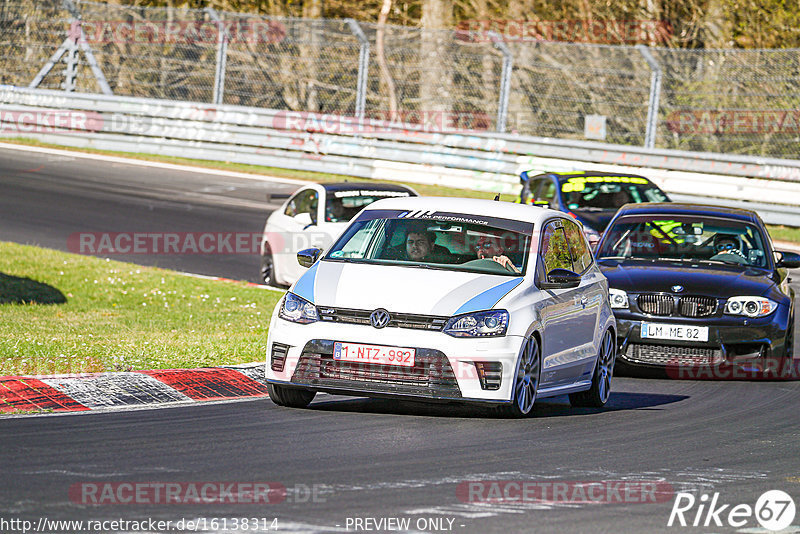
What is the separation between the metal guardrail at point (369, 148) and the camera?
25203mm

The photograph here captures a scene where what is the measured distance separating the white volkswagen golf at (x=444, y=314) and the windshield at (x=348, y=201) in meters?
7.22

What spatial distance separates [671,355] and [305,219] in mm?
6761

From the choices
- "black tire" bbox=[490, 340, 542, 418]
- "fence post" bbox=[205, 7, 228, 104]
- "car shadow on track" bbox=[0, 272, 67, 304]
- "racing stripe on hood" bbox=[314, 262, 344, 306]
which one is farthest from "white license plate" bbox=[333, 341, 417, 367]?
"fence post" bbox=[205, 7, 228, 104]

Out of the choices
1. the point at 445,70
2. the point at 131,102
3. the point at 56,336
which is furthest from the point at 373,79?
the point at 56,336

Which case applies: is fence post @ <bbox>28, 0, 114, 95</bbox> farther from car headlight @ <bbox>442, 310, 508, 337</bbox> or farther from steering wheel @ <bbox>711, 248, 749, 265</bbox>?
car headlight @ <bbox>442, 310, 508, 337</bbox>

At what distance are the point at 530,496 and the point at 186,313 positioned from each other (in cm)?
899

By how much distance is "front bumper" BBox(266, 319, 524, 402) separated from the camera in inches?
352

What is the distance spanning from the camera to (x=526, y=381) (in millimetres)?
9398

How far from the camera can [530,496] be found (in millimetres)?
6891

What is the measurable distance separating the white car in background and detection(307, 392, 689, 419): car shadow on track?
6.97 m

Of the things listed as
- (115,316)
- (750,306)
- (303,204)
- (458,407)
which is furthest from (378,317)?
(303,204)

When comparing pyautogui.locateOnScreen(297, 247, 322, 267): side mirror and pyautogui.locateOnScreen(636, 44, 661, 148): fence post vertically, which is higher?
pyautogui.locateOnScreen(636, 44, 661, 148): fence post

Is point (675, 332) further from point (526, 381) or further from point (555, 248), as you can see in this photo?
point (526, 381)

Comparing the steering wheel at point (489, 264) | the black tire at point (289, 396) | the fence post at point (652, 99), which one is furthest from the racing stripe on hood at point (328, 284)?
the fence post at point (652, 99)
